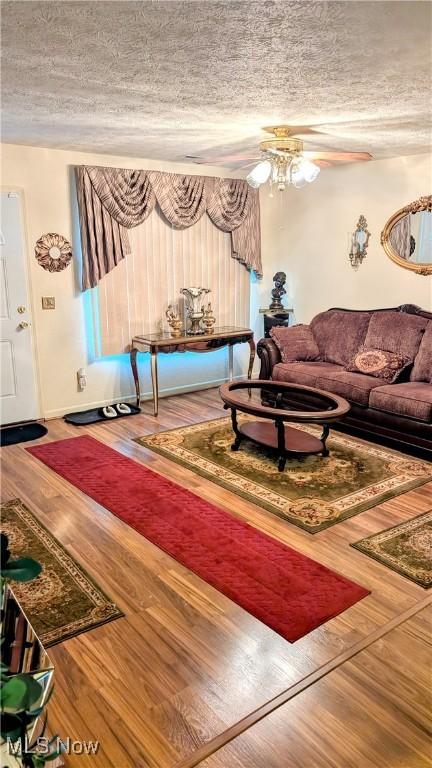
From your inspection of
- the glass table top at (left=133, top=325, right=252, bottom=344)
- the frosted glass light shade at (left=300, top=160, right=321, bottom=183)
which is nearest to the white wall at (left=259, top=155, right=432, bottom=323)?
the glass table top at (left=133, top=325, right=252, bottom=344)

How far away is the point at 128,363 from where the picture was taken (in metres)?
5.71

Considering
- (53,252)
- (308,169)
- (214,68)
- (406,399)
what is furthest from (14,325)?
(406,399)

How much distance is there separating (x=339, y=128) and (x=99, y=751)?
383cm

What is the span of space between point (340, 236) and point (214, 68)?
146 inches

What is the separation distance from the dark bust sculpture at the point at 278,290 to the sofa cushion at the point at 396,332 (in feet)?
4.78

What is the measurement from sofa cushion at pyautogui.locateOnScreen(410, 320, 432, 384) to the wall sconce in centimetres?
129

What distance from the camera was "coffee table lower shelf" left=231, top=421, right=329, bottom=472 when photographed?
3.88 metres

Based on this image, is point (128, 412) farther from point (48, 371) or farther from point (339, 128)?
point (339, 128)

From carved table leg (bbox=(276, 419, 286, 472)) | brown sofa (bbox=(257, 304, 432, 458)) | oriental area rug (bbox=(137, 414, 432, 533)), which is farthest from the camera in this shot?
brown sofa (bbox=(257, 304, 432, 458))

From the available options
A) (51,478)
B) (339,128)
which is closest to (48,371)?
(51,478)

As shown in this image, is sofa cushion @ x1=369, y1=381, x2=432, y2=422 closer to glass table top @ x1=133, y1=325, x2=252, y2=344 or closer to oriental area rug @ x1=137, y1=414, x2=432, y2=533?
oriental area rug @ x1=137, y1=414, x2=432, y2=533

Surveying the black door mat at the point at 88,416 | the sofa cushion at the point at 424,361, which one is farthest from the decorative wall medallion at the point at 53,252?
the sofa cushion at the point at 424,361

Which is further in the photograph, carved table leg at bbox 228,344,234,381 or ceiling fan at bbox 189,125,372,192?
carved table leg at bbox 228,344,234,381

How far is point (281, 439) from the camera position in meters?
3.87
